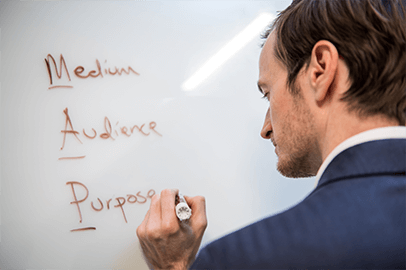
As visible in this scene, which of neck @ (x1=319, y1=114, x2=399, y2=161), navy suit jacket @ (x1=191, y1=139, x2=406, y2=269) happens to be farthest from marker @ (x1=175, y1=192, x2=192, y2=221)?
neck @ (x1=319, y1=114, x2=399, y2=161)

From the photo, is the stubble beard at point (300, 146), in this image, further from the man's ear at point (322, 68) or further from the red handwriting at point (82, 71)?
the red handwriting at point (82, 71)

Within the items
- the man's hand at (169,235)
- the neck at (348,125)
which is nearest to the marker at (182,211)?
the man's hand at (169,235)

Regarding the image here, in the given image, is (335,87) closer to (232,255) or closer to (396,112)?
(396,112)

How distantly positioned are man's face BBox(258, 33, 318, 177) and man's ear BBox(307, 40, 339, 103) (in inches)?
1.3

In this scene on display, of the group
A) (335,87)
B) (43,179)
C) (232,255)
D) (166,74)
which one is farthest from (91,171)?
(335,87)

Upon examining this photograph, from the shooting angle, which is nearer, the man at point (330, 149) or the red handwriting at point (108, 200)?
the man at point (330, 149)

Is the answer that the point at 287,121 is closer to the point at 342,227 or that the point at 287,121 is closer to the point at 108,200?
the point at 342,227

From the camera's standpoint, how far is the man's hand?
473 mm

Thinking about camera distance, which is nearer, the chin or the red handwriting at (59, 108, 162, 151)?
the chin

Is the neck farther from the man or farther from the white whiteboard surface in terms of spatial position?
the white whiteboard surface

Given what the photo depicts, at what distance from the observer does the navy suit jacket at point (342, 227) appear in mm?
296

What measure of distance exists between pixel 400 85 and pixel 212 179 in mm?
465

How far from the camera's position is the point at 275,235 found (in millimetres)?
325

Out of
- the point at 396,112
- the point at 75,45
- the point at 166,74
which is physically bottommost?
the point at 396,112
